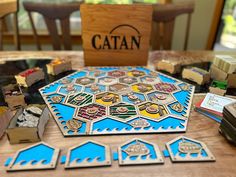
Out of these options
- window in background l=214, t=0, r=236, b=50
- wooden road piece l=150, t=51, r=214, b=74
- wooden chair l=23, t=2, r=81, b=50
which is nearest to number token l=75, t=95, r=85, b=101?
wooden road piece l=150, t=51, r=214, b=74

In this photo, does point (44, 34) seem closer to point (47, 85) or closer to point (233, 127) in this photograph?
point (47, 85)

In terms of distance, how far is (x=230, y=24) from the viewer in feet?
6.57

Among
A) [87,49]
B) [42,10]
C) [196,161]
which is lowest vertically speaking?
[196,161]

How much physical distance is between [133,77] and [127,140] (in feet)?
1.27

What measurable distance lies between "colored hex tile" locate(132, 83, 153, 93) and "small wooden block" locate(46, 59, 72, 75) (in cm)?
34

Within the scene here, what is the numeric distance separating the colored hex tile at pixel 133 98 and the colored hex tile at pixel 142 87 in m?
0.03

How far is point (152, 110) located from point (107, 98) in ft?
0.54

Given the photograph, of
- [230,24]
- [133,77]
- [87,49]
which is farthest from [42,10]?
[230,24]

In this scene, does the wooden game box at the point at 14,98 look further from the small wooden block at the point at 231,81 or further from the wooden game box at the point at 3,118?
the small wooden block at the point at 231,81

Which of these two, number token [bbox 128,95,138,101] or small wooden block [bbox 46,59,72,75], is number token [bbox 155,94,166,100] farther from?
small wooden block [bbox 46,59,72,75]

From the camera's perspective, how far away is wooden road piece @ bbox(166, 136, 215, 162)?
0.51 m

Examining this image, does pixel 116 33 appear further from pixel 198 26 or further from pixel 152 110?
pixel 198 26

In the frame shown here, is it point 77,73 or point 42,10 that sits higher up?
point 42,10

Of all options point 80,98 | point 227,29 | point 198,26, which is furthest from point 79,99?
point 227,29
